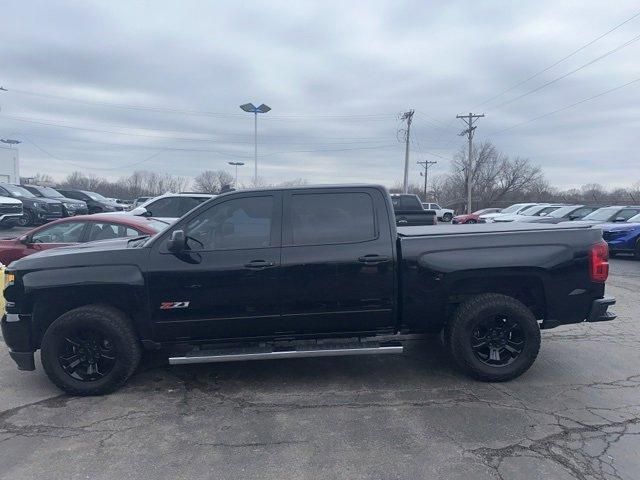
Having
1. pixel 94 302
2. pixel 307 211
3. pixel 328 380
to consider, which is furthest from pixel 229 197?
pixel 328 380

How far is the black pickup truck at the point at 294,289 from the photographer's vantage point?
15.3 ft

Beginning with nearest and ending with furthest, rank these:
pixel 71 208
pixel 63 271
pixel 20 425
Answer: pixel 20 425 < pixel 63 271 < pixel 71 208

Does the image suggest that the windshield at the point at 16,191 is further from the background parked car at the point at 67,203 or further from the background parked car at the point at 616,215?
the background parked car at the point at 616,215

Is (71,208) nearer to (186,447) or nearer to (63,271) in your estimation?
(63,271)

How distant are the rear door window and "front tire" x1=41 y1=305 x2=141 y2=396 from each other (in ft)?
5.90

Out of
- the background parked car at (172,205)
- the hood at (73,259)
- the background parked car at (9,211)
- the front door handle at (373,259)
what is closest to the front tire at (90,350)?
the hood at (73,259)

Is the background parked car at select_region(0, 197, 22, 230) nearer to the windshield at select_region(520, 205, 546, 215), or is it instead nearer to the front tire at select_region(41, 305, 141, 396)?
the front tire at select_region(41, 305, 141, 396)

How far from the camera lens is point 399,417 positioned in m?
4.20

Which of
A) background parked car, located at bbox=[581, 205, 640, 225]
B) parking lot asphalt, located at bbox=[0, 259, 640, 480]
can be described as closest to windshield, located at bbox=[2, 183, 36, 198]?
parking lot asphalt, located at bbox=[0, 259, 640, 480]

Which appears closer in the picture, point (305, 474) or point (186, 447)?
point (305, 474)

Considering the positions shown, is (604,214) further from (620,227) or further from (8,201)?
(8,201)

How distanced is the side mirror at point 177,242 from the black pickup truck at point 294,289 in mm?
14

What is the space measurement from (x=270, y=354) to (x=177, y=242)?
132 cm

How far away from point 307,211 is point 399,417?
2.04 meters
